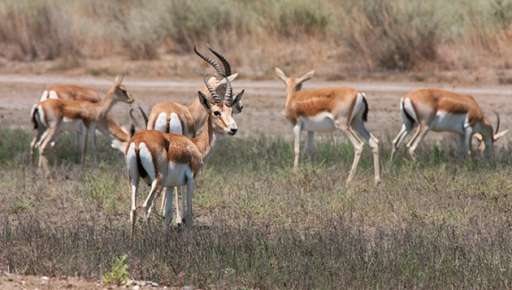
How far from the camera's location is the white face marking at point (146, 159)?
988 centimetres

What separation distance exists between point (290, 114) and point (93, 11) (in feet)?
50.8

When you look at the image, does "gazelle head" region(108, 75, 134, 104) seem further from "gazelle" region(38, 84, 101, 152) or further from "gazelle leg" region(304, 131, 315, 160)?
"gazelle leg" region(304, 131, 315, 160)

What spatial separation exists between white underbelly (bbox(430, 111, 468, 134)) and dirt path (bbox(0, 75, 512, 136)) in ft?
9.09

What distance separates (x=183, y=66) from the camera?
24.4m

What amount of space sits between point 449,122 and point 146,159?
6497mm

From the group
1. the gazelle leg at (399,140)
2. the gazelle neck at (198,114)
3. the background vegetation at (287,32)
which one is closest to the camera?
the gazelle neck at (198,114)

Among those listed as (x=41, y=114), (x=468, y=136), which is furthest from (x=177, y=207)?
(x=468, y=136)

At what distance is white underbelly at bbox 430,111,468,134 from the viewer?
50.6 feet

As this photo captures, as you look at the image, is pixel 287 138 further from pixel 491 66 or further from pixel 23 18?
pixel 23 18

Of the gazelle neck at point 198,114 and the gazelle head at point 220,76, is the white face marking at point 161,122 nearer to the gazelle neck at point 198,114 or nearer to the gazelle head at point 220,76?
the gazelle head at point 220,76

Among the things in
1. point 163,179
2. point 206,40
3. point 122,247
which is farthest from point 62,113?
point 206,40

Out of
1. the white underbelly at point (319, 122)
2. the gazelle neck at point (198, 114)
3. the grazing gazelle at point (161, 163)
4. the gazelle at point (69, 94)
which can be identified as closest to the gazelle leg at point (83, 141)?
the gazelle at point (69, 94)

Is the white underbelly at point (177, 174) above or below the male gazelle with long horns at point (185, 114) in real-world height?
below

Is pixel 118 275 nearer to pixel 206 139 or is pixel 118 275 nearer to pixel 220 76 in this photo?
pixel 206 139
